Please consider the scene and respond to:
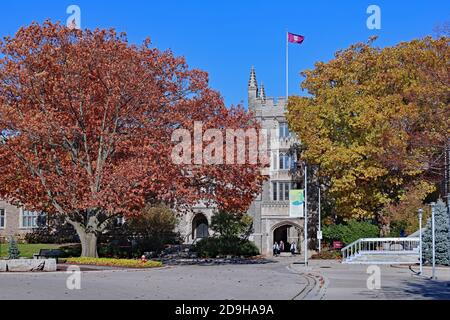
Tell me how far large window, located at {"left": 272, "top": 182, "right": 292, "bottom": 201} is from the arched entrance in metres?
2.25

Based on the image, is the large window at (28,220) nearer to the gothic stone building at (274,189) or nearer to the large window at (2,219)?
the large window at (2,219)

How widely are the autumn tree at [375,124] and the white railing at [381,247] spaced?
9.86ft

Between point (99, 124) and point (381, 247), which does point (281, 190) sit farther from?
point (99, 124)

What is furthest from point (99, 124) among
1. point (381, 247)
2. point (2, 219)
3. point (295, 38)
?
point (2, 219)

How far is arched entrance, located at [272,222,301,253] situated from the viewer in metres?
58.1

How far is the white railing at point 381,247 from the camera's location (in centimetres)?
4041

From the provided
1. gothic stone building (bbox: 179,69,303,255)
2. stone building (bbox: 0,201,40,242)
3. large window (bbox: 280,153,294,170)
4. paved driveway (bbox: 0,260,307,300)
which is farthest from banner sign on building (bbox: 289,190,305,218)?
stone building (bbox: 0,201,40,242)

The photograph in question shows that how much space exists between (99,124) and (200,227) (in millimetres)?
29347

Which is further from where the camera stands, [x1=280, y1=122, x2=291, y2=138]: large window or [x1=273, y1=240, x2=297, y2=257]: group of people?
[x1=273, y1=240, x2=297, y2=257]: group of people

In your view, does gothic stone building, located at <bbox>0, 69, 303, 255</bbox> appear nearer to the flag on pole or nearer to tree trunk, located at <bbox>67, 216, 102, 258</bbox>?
the flag on pole

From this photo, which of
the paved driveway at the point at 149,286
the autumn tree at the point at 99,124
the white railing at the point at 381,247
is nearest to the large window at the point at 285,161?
the white railing at the point at 381,247
